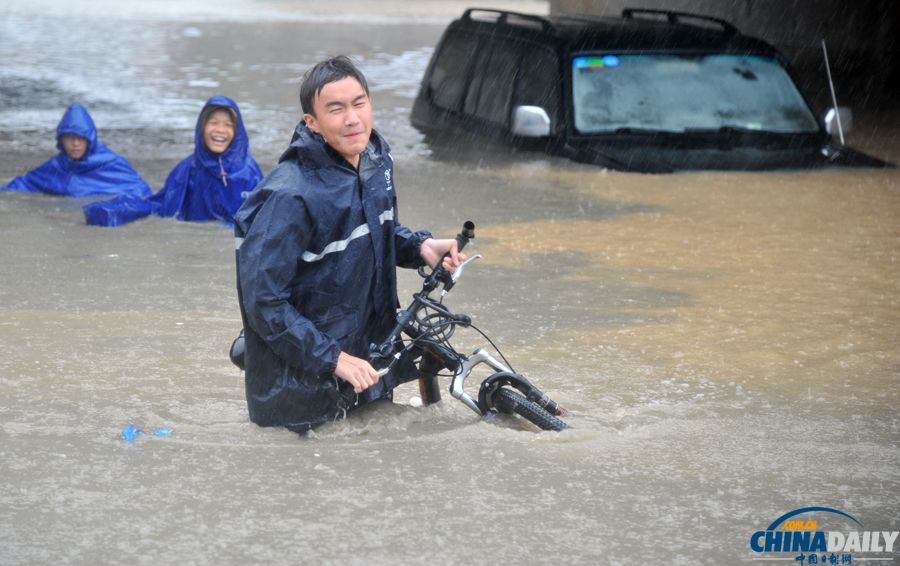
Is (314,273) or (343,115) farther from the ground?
(343,115)

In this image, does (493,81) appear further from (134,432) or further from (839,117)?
(134,432)

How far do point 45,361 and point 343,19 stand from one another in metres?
32.3

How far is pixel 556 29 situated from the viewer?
11.4 meters

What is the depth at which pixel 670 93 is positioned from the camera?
11070 mm

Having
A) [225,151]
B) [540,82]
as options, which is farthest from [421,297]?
[540,82]

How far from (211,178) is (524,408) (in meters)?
5.50

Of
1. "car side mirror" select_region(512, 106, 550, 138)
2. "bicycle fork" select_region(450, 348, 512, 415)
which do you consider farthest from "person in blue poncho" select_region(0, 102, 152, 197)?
"bicycle fork" select_region(450, 348, 512, 415)

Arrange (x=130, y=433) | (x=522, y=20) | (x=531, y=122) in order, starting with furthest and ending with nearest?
1. (x=522, y=20)
2. (x=531, y=122)
3. (x=130, y=433)

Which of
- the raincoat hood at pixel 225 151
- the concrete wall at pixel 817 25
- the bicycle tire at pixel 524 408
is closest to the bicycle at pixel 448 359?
the bicycle tire at pixel 524 408

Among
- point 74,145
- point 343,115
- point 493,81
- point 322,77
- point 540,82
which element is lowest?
point 74,145

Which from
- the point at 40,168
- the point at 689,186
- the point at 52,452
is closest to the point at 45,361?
the point at 52,452

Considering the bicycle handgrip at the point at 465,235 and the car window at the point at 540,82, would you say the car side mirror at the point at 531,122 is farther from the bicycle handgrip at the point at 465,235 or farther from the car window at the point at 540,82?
the bicycle handgrip at the point at 465,235

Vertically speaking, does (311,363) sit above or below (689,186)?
above

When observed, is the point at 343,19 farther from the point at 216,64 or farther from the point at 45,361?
the point at 45,361
